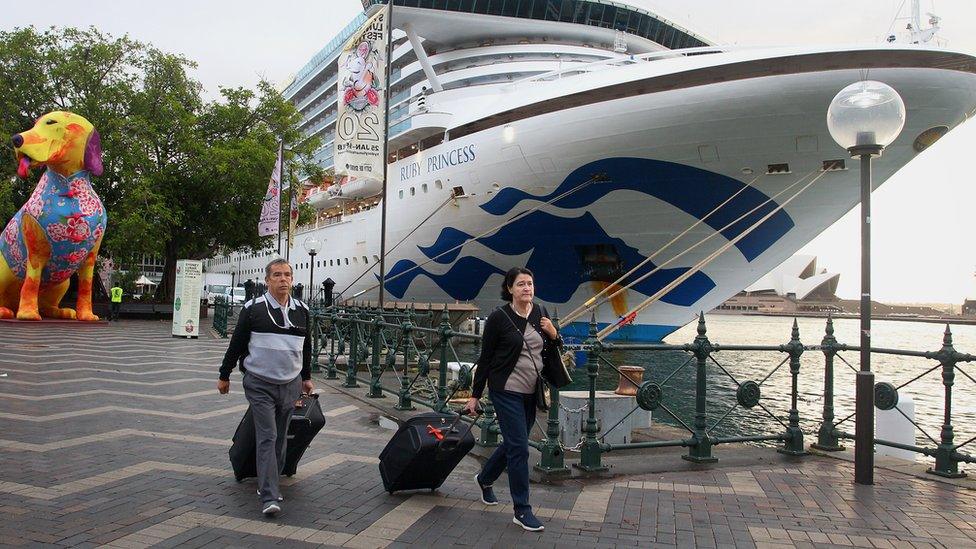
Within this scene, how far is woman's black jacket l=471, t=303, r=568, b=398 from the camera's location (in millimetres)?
4492

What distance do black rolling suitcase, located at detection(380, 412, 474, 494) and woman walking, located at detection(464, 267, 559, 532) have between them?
1.14 ft

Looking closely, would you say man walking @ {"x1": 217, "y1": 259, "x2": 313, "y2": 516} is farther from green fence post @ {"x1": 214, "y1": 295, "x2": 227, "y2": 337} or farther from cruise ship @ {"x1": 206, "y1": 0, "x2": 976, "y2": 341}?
green fence post @ {"x1": 214, "y1": 295, "x2": 227, "y2": 337}

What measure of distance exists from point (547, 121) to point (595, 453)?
498 inches

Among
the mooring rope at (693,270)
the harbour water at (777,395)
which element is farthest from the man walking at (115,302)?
the mooring rope at (693,270)

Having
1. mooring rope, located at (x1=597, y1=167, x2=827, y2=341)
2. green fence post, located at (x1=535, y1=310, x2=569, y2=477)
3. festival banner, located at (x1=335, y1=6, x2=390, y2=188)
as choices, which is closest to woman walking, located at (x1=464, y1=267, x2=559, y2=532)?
green fence post, located at (x1=535, y1=310, x2=569, y2=477)

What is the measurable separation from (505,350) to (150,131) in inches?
1072

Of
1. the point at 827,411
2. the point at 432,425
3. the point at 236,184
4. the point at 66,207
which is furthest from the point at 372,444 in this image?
the point at 236,184

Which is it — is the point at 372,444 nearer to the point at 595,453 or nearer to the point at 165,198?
the point at 595,453

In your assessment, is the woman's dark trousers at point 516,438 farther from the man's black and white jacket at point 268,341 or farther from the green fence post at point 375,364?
the green fence post at point 375,364

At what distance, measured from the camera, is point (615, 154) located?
1661 cm

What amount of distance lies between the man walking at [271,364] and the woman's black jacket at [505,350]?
126 centimetres

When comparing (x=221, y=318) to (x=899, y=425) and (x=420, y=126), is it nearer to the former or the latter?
(x=420, y=126)

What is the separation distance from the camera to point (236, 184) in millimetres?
28469

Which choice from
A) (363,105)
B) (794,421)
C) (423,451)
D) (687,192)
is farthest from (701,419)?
(687,192)
